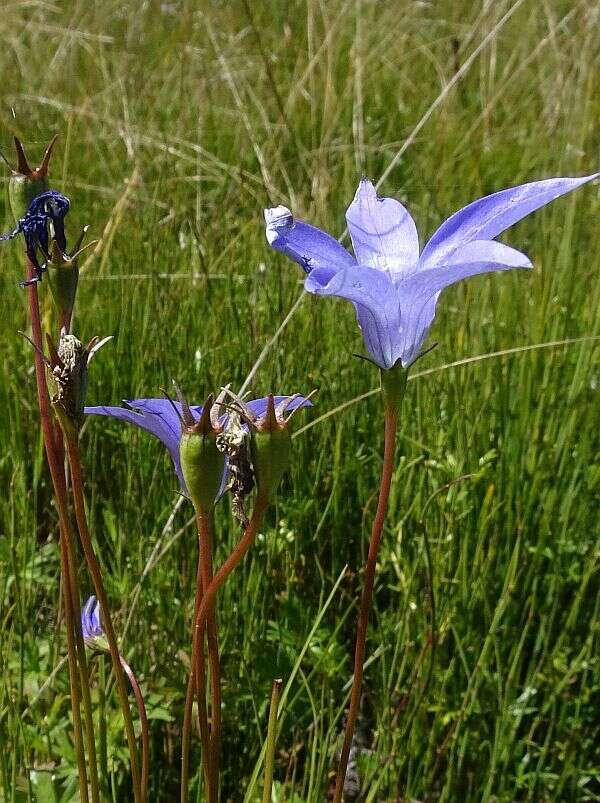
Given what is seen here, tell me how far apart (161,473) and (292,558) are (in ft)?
0.77

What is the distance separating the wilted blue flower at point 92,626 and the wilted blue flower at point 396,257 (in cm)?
42

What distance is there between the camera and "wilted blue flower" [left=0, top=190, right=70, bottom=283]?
0.69 metres

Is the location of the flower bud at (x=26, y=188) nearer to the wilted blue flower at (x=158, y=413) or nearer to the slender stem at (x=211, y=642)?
the wilted blue flower at (x=158, y=413)

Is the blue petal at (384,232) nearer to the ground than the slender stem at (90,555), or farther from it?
farther from it

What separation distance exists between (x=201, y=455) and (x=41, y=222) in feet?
0.85

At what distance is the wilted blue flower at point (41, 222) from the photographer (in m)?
0.69

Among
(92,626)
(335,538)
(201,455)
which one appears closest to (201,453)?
(201,455)

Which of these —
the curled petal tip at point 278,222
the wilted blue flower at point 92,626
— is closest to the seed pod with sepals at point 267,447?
the curled petal tip at point 278,222

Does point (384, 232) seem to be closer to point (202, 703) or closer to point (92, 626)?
point (202, 703)

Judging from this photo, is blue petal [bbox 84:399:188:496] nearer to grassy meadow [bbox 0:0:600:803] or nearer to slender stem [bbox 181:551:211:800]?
slender stem [bbox 181:551:211:800]

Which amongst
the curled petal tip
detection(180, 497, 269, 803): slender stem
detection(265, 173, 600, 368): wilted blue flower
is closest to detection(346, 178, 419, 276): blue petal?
detection(265, 173, 600, 368): wilted blue flower

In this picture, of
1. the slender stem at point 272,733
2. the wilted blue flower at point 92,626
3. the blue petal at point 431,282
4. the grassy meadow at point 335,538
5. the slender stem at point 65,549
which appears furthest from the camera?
the grassy meadow at point 335,538

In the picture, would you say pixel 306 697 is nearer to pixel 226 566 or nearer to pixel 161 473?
pixel 161 473

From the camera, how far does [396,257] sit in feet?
2.22
